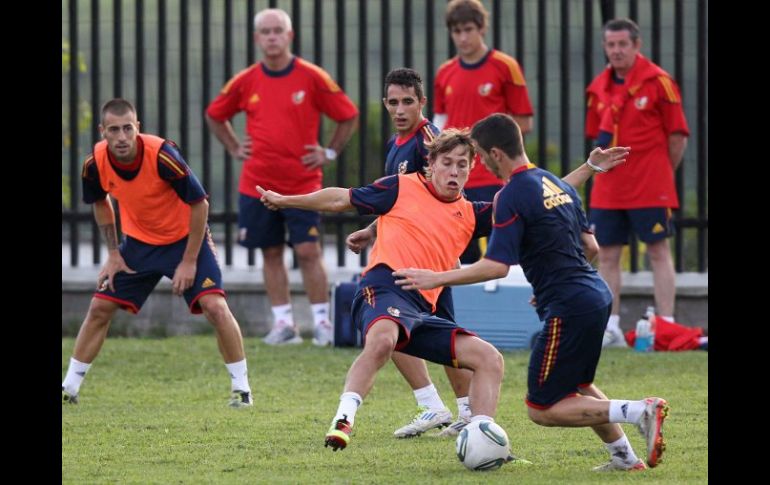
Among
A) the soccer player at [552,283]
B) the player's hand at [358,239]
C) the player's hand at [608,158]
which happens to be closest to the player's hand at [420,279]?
the soccer player at [552,283]

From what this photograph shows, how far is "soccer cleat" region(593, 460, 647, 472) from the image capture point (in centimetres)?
687

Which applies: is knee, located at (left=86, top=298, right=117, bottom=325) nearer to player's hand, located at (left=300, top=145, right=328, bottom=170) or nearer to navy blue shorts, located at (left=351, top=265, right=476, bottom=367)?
navy blue shorts, located at (left=351, top=265, right=476, bottom=367)

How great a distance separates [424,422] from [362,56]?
5.62 meters

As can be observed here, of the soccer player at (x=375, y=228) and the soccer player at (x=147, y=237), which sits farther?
the soccer player at (x=147, y=237)

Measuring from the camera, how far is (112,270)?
9.34 metres

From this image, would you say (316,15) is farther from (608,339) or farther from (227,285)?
(608,339)

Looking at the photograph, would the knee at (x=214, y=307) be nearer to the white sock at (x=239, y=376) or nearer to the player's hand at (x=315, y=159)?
the white sock at (x=239, y=376)

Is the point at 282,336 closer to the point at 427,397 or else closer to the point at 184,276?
the point at 184,276

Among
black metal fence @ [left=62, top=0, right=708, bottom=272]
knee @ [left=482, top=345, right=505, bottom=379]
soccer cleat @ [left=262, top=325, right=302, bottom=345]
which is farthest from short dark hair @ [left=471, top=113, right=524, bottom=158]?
black metal fence @ [left=62, top=0, right=708, bottom=272]

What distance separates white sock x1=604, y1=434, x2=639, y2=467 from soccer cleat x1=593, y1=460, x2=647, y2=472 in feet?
0.04

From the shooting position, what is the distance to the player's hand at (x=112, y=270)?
9.34 meters

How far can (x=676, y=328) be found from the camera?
460 inches

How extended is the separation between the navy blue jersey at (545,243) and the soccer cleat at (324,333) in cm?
525

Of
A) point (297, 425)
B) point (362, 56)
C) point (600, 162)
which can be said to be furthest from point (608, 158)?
point (362, 56)
